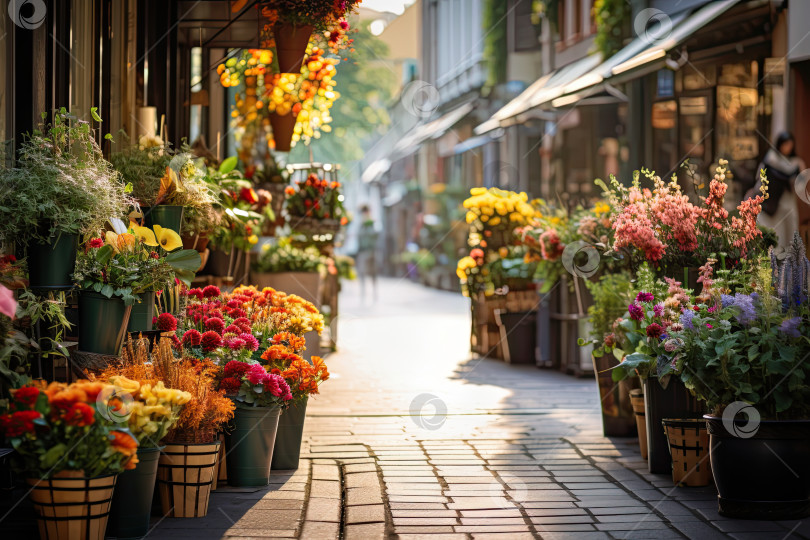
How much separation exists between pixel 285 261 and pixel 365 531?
669 centimetres

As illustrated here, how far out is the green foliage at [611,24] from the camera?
16328 millimetres

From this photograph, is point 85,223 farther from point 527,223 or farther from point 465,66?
point 465,66

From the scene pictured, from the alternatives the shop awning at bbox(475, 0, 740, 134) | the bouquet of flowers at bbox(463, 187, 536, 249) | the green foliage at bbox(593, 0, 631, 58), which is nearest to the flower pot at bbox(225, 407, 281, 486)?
the bouquet of flowers at bbox(463, 187, 536, 249)

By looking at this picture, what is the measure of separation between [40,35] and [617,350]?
152 inches

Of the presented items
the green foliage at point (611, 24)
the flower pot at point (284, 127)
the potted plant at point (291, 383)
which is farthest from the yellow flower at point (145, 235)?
the green foliage at point (611, 24)

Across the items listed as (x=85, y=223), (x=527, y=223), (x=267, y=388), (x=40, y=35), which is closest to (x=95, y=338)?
(x=85, y=223)

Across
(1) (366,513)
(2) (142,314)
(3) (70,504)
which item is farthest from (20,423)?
(1) (366,513)

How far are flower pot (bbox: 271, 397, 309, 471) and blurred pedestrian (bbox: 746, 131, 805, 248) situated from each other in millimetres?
6662

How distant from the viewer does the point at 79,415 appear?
13.6ft

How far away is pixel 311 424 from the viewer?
7.84m

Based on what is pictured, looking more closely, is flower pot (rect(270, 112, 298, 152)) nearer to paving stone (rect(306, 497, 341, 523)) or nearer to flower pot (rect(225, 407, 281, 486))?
flower pot (rect(225, 407, 281, 486))

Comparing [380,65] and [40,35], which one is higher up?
[380,65]

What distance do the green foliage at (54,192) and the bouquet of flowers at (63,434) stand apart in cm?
84

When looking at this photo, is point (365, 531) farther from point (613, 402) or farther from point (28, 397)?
point (613, 402)
